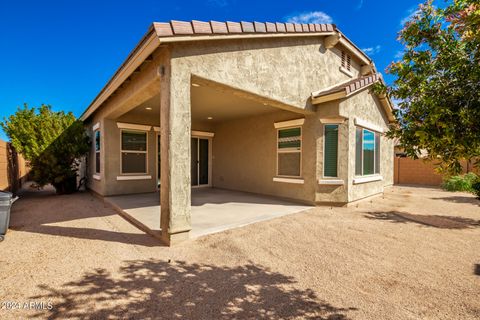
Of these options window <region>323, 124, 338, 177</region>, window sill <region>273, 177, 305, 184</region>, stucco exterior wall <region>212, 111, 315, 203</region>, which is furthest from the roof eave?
window sill <region>273, 177, 305, 184</region>

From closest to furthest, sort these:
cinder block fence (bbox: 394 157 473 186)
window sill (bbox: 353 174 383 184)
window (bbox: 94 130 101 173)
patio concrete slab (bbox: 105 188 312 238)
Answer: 1. patio concrete slab (bbox: 105 188 312 238)
2. window sill (bbox: 353 174 383 184)
3. window (bbox: 94 130 101 173)
4. cinder block fence (bbox: 394 157 473 186)

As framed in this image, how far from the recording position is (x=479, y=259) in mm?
3781

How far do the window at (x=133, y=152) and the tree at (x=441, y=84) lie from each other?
927 cm

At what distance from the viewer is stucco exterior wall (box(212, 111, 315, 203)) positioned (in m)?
7.76

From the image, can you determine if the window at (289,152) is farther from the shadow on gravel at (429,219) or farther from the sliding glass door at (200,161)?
the sliding glass door at (200,161)

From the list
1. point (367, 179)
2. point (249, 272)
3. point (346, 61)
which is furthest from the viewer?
point (346, 61)

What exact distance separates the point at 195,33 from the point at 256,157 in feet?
20.5

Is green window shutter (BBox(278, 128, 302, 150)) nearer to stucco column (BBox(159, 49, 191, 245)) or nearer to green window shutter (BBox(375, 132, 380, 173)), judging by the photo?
green window shutter (BBox(375, 132, 380, 173))

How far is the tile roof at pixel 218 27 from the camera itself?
155 inches

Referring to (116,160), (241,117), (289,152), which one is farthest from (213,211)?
(241,117)

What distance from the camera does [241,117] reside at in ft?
33.9

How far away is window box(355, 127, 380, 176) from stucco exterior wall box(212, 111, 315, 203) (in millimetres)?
1991

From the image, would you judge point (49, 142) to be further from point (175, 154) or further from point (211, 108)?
point (175, 154)

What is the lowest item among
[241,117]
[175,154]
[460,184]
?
[460,184]
